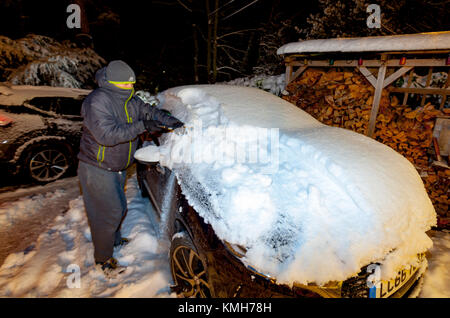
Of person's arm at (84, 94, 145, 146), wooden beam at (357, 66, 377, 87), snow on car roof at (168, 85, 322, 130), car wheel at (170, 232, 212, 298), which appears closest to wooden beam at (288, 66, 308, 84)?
wooden beam at (357, 66, 377, 87)

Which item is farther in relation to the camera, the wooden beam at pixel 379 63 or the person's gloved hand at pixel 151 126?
the wooden beam at pixel 379 63

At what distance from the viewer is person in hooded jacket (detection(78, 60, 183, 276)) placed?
78.2 inches

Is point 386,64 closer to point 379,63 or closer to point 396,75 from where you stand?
point 379,63

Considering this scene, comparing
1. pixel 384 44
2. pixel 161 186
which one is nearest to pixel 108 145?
pixel 161 186

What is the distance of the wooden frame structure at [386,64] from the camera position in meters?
4.14

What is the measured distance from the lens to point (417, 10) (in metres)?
7.50

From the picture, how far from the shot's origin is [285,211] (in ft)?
4.88

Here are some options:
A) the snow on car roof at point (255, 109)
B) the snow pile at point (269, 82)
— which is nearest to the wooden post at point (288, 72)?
the snow pile at point (269, 82)

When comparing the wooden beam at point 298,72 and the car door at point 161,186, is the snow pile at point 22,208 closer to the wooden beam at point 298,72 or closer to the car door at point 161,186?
the car door at point 161,186

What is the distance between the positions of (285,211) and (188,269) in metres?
1.00

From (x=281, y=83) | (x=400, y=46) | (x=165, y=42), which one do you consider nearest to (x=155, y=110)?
(x=400, y=46)

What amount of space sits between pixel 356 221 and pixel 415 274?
689mm

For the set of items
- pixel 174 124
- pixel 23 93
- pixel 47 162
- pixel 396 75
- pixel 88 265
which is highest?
pixel 396 75

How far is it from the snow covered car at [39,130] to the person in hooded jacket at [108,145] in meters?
2.73
